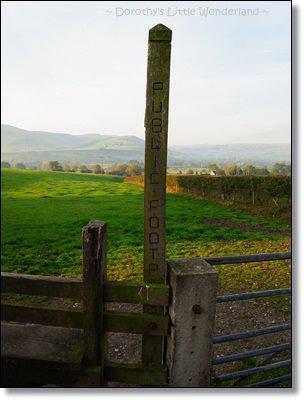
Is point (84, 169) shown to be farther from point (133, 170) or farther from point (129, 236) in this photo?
point (129, 236)

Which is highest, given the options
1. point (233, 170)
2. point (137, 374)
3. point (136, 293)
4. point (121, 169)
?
point (121, 169)

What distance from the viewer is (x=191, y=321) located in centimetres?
243

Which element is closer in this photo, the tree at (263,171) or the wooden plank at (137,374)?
the wooden plank at (137,374)

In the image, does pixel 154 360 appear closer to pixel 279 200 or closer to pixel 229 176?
pixel 279 200

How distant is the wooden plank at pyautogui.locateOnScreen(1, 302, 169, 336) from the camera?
2398mm

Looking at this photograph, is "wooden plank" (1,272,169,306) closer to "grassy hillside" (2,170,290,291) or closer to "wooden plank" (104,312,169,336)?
"wooden plank" (104,312,169,336)

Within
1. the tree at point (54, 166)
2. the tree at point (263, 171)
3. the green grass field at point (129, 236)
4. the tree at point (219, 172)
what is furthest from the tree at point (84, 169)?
the tree at point (263, 171)

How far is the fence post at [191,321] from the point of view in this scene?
2.38 m

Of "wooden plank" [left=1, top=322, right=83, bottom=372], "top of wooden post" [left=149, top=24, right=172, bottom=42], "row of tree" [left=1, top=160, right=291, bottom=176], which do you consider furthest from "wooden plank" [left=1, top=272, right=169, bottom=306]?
"row of tree" [left=1, top=160, right=291, bottom=176]

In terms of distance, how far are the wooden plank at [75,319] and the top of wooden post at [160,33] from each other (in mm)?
2069

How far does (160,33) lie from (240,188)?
53.2ft

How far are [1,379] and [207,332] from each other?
5.52 feet

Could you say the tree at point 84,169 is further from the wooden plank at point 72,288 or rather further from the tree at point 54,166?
the wooden plank at point 72,288

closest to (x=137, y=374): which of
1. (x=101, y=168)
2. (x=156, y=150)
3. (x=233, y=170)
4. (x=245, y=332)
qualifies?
(x=245, y=332)
